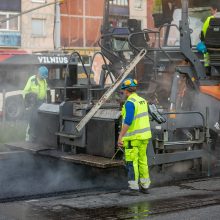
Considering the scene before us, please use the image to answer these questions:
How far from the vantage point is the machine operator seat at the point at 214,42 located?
30.7 ft

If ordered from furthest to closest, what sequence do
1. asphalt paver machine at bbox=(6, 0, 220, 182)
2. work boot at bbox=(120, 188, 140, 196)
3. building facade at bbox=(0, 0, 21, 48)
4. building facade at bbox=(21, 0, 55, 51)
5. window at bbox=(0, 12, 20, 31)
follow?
building facade at bbox=(21, 0, 55, 51), window at bbox=(0, 12, 20, 31), building facade at bbox=(0, 0, 21, 48), asphalt paver machine at bbox=(6, 0, 220, 182), work boot at bbox=(120, 188, 140, 196)

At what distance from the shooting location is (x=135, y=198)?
7629 mm

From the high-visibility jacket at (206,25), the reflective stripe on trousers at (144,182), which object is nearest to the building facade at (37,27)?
the high-visibility jacket at (206,25)

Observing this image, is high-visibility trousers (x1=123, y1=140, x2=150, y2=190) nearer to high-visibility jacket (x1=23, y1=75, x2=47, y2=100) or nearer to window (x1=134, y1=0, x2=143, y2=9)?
window (x1=134, y1=0, x2=143, y2=9)

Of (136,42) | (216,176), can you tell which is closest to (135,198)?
(216,176)

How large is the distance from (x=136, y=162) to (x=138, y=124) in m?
0.50

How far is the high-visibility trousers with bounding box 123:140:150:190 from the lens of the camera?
7773 mm

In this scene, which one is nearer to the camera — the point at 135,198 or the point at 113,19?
the point at 135,198

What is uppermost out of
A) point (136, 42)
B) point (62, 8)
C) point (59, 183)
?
point (62, 8)

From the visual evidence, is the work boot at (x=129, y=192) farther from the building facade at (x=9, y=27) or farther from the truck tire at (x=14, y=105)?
the building facade at (x=9, y=27)

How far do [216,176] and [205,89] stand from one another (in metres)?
1.37

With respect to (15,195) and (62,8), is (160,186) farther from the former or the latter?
(62,8)

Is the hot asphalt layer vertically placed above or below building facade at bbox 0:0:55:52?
below

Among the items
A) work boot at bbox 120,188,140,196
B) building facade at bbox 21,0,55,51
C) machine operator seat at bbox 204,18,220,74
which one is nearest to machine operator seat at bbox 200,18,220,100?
machine operator seat at bbox 204,18,220,74
